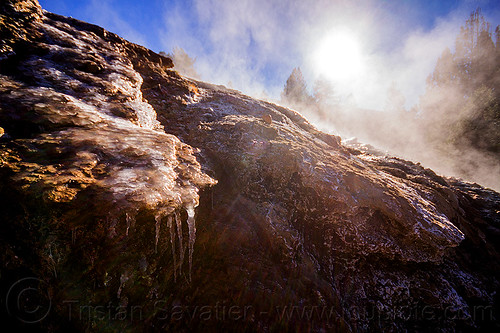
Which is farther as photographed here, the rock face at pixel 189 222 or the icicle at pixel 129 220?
the icicle at pixel 129 220

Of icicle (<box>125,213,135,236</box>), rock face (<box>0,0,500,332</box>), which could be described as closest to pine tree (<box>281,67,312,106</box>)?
rock face (<box>0,0,500,332</box>)

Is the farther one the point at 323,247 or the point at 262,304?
the point at 323,247

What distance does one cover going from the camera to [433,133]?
21.2 metres

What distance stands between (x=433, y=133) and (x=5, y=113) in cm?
3271

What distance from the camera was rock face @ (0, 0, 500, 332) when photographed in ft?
8.02

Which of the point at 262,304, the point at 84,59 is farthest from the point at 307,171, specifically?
the point at 84,59

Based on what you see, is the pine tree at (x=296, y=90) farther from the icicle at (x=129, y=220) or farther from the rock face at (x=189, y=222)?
the icicle at (x=129, y=220)

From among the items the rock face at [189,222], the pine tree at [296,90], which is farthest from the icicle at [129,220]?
the pine tree at [296,90]

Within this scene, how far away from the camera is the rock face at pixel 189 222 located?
2445 millimetres

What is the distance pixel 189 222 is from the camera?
3.28 meters

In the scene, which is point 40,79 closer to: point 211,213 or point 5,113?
point 5,113

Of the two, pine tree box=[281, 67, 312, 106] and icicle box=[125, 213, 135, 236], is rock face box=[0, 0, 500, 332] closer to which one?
icicle box=[125, 213, 135, 236]

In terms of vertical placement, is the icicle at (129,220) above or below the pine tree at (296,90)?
below

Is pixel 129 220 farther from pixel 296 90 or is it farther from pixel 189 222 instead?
pixel 296 90
